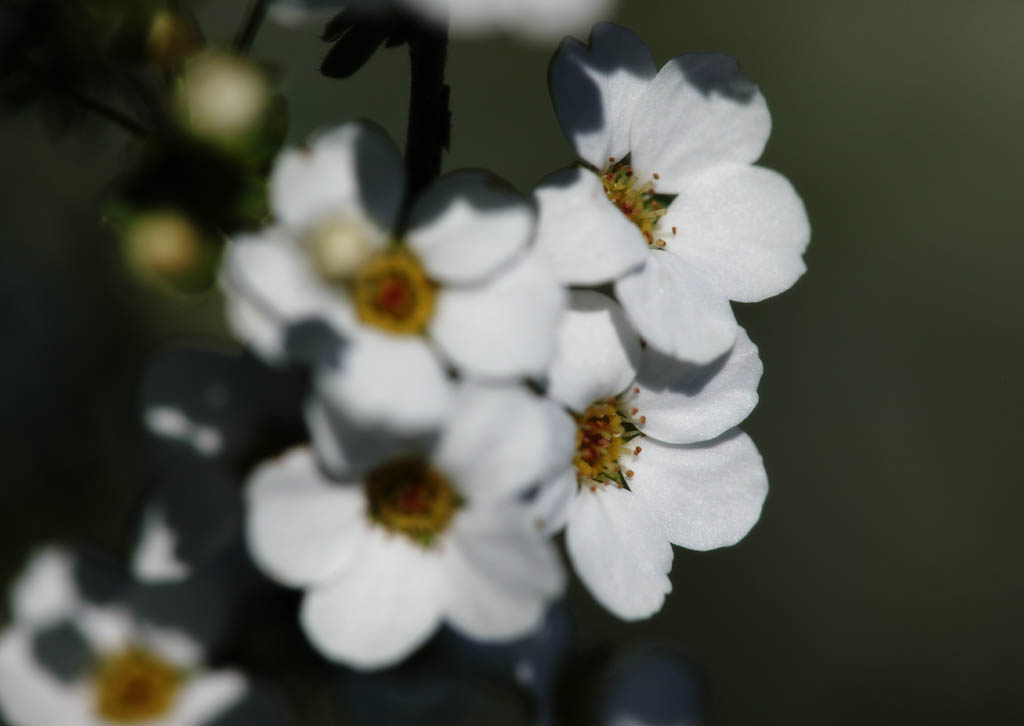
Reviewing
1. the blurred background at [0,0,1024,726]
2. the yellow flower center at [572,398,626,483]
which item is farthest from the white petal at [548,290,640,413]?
the blurred background at [0,0,1024,726]

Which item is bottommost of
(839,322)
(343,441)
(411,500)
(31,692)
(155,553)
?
(839,322)

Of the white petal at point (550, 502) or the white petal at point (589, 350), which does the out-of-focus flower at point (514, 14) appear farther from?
the white petal at point (550, 502)

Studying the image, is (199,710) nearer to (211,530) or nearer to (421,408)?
(211,530)

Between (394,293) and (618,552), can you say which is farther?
(618,552)

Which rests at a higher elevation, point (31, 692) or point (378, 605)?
point (378, 605)

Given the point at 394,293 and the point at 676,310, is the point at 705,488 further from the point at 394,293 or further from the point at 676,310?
the point at 394,293

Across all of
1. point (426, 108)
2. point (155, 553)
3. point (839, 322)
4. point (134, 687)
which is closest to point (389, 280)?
point (426, 108)
